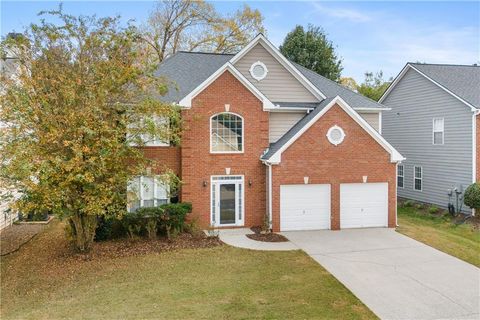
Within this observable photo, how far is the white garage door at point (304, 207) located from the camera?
15.6 m

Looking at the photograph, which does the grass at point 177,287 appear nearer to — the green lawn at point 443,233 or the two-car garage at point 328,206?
the two-car garage at point 328,206

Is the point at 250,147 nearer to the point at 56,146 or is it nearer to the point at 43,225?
the point at 56,146

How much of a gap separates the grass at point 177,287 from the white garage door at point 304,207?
3188mm

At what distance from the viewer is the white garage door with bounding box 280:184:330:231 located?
15.6m

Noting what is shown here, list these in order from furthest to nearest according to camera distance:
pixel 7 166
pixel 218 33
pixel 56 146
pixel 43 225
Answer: pixel 218 33 → pixel 43 225 → pixel 56 146 → pixel 7 166

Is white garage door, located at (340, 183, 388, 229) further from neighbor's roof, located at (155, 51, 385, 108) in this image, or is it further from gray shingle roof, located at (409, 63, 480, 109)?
gray shingle roof, located at (409, 63, 480, 109)

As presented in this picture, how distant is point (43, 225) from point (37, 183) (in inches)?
284

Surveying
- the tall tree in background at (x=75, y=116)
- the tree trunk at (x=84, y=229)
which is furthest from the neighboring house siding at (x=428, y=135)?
the tree trunk at (x=84, y=229)

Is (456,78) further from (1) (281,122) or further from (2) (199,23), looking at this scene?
(2) (199,23)

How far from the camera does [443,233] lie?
615 inches

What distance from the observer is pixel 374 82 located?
A: 168 feet

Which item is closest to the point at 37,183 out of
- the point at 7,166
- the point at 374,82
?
the point at 7,166

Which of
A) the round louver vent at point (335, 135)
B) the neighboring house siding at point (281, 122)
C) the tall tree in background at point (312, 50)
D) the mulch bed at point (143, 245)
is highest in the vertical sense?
the tall tree in background at point (312, 50)

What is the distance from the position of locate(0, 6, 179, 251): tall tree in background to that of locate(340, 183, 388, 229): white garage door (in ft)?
26.6
